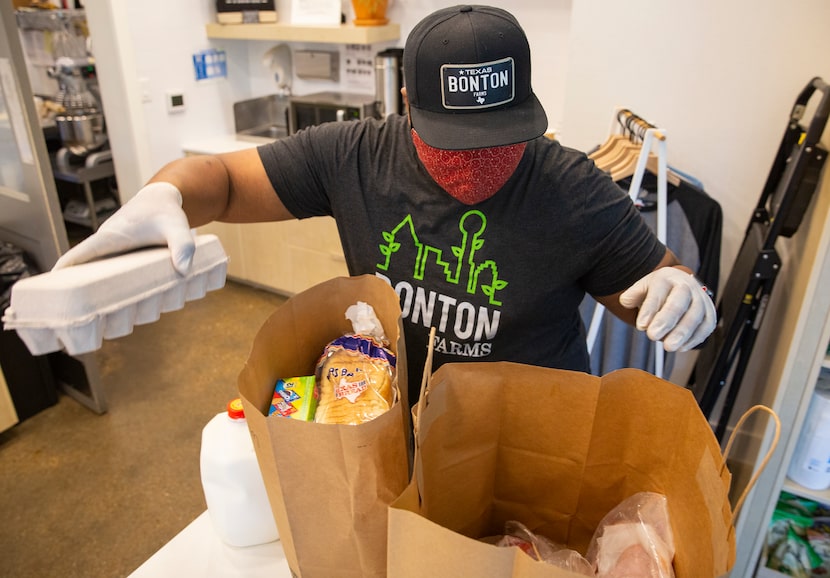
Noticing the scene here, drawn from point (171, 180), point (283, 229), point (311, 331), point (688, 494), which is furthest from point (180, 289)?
point (283, 229)

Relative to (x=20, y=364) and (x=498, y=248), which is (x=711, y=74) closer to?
(x=498, y=248)

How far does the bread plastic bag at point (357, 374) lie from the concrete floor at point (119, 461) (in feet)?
4.79

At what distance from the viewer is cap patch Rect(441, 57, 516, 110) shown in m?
0.77

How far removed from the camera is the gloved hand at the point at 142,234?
2.15 ft

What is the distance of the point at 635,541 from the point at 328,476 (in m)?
0.34

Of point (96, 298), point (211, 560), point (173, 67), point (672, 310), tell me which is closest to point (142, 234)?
point (96, 298)

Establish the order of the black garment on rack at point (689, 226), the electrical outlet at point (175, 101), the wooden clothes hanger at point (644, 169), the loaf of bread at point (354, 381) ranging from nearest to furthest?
1. the loaf of bread at point (354, 381)
2. the wooden clothes hanger at point (644, 169)
3. the black garment on rack at point (689, 226)
4. the electrical outlet at point (175, 101)

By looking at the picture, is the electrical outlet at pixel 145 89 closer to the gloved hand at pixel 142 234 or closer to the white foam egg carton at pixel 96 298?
the gloved hand at pixel 142 234

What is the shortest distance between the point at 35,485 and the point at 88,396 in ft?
1.43

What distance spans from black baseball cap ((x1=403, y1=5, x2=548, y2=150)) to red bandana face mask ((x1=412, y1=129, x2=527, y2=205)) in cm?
5

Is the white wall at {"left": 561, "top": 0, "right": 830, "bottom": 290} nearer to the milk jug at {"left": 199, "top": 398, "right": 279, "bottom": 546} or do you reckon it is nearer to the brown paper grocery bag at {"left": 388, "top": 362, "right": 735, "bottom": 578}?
the brown paper grocery bag at {"left": 388, "top": 362, "right": 735, "bottom": 578}

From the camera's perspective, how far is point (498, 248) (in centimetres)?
93

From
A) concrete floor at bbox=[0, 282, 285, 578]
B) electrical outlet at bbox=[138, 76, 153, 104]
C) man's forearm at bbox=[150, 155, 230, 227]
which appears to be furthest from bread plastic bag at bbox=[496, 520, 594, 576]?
electrical outlet at bbox=[138, 76, 153, 104]

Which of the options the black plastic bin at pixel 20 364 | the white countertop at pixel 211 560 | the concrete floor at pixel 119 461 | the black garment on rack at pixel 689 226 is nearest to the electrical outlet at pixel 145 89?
the black plastic bin at pixel 20 364
